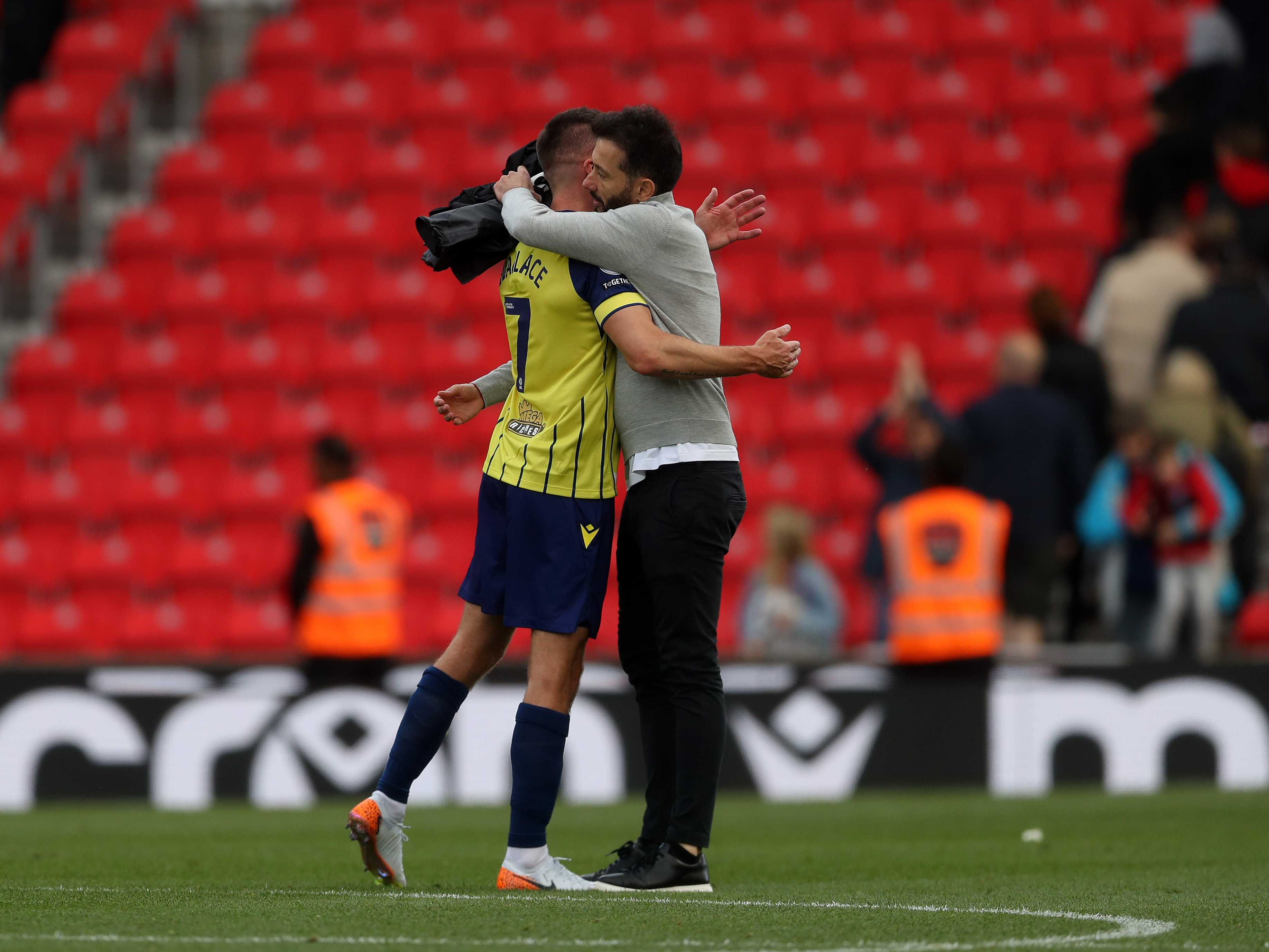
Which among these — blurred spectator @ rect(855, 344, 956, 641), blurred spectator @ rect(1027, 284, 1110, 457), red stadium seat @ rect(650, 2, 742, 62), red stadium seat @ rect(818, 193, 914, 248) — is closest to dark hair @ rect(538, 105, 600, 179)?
blurred spectator @ rect(855, 344, 956, 641)

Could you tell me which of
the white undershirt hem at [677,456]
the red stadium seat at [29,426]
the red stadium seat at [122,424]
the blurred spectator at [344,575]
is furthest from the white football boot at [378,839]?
the red stadium seat at [29,426]

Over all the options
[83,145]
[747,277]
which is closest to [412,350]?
[747,277]

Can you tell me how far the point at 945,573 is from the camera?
337 inches

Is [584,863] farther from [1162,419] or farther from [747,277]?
[747,277]

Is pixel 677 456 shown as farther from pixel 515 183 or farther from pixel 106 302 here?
pixel 106 302

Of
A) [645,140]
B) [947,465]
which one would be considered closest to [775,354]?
[645,140]

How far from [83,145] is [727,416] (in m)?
9.77

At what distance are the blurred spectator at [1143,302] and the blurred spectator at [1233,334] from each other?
A: 264 mm

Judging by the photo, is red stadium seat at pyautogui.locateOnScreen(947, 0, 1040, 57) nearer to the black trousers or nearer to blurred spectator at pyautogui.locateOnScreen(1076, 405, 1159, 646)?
blurred spectator at pyautogui.locateOnScreen(1076, 405, 1159, 646)

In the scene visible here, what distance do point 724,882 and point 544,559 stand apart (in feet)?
3.74

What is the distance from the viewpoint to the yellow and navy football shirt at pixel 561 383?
4434 mm

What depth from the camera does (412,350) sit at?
1209 centimetres

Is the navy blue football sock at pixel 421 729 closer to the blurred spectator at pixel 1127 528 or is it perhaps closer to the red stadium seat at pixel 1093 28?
the blurred spectator at pixel 1127 528

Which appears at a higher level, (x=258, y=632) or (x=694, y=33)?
(x=694, y=33)
